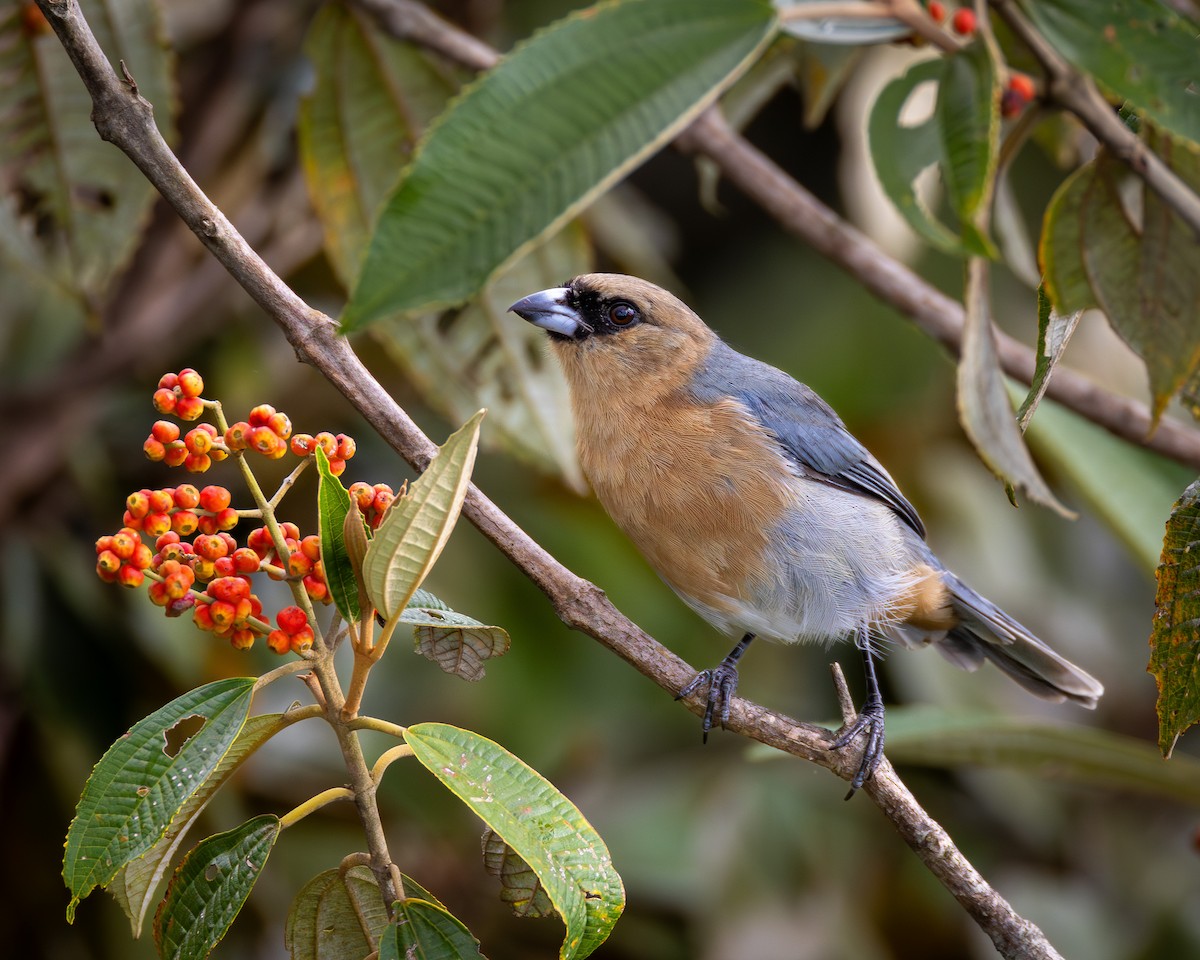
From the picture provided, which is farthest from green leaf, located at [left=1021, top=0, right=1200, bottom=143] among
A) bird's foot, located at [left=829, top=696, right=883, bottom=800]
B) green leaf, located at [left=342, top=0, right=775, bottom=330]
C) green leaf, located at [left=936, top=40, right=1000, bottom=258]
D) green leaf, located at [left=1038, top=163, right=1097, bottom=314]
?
bird's foot, located at [left=829, top=696, right=883, bottom=800]

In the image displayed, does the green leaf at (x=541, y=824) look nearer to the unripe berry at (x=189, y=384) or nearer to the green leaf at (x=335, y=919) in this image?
the green leaf at (x=335, y=919)

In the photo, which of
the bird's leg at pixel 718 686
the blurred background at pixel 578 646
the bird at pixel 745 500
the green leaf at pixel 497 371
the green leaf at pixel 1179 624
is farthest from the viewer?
the blurred background at pixel 578 646

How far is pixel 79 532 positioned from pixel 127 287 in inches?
32.6

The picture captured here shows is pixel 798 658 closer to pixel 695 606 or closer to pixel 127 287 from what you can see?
pixel 695 606

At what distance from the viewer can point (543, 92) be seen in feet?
5.65

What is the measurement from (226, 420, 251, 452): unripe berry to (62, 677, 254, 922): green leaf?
0.33 m

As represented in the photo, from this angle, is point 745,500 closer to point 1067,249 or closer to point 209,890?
point 1067,249

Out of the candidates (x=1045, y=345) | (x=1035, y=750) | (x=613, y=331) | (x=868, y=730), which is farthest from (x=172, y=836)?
(x=1035, y=750)

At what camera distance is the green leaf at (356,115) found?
10.0ft

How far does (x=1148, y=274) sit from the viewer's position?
234cm

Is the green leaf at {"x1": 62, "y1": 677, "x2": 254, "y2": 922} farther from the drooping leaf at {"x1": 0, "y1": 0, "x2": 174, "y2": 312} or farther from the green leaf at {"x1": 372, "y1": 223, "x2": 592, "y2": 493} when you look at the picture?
the drooping leaf at {"x1": 0, "y1": 0, "x2": 174, "y2": 312}

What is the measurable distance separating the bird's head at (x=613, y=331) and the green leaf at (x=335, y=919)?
156 centimetres

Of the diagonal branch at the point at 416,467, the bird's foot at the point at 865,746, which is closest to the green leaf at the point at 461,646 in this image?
the diagonal branch at the point at 416,467

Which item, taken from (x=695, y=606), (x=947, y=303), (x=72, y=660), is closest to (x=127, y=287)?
(x=72, y=660)
